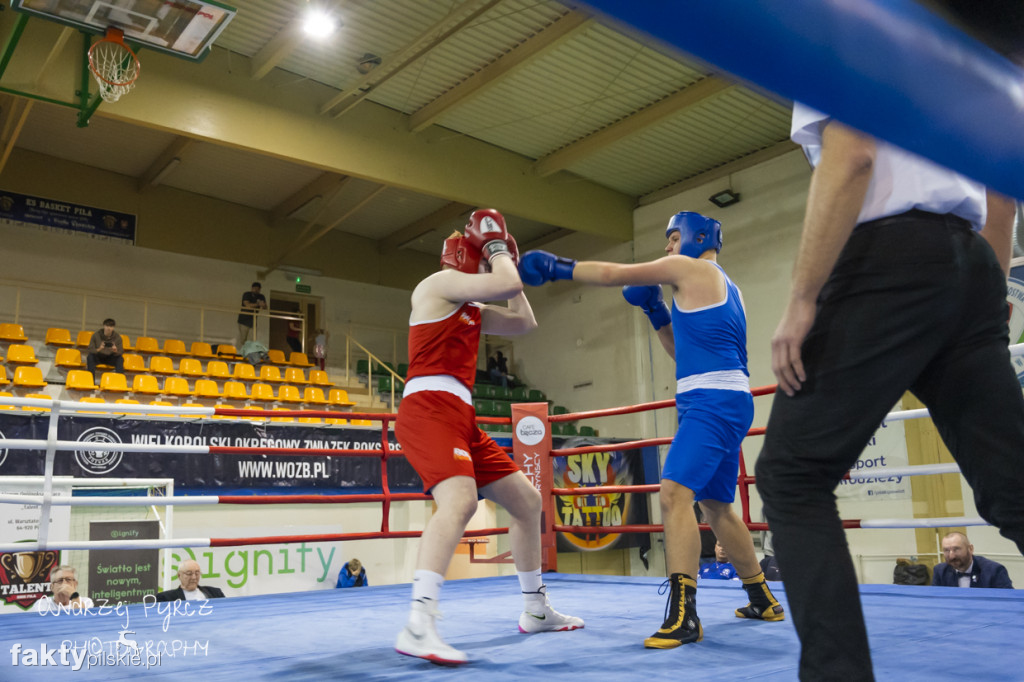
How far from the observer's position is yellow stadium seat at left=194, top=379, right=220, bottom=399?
396 inches

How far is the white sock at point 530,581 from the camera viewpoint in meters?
2.52

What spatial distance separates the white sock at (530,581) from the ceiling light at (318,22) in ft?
23.3

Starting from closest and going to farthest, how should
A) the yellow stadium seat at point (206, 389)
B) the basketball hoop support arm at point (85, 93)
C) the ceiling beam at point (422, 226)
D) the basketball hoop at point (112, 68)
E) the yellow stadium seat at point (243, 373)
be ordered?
1. the basketball hoop at point (112, 68)
2. the basketball hoop support arm at point (85, 93)
3. the yellow stadium seat at point (206, 389)
4. the yellow stadium seat at point (243, 373)
5. the ceiling beam at point (422, 226)

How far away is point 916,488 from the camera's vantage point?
9.23m

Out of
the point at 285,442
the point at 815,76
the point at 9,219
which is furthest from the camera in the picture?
the point at 9,219

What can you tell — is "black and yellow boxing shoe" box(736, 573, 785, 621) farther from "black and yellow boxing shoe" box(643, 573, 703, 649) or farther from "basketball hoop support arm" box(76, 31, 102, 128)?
"basketball hoop support arm" box(76, 31, 102, 128)

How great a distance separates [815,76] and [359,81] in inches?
371

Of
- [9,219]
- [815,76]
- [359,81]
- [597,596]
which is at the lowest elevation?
[597,596]

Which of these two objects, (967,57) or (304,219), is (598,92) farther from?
(967,57)

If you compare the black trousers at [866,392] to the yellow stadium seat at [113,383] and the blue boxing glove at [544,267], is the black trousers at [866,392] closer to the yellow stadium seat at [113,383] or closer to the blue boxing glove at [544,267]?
the blue boxing glove at [544,267]

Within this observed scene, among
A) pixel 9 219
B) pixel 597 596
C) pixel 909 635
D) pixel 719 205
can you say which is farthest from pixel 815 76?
pixel 9 219

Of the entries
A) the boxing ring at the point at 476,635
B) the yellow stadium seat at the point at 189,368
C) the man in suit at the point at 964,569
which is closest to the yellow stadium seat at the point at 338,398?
the yellow stadium seat at the point at 189,368

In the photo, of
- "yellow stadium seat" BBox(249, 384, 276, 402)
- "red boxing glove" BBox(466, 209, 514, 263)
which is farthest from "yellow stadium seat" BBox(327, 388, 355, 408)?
"red boxing glove" BBox(466, 209, 514, 263)

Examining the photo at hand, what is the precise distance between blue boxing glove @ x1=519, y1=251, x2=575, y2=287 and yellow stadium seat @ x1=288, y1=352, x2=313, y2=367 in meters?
10.7
